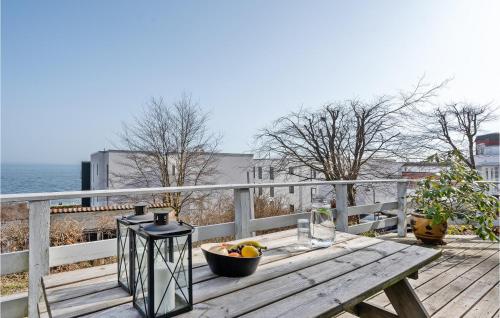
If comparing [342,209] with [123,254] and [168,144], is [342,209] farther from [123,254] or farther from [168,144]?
[168,144]

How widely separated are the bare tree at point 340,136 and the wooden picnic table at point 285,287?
846cm

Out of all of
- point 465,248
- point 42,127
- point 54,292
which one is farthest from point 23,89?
point 465,248

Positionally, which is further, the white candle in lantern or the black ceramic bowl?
the black ceramic bowl

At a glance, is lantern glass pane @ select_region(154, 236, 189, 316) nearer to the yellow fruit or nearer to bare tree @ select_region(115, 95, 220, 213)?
the yellow fruit

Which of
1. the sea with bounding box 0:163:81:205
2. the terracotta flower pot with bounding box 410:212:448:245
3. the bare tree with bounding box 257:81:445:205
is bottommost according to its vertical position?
the terracotta flower pot with bounding box 410:212:448:245

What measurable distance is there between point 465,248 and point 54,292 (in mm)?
3976

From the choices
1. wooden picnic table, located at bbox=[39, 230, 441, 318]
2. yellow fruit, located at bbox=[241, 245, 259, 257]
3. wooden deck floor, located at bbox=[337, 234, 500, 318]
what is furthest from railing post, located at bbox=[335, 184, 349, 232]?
yellow fruit, located at bbox=[241, 245, 259, 257]

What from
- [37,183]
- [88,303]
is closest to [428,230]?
[88,303]

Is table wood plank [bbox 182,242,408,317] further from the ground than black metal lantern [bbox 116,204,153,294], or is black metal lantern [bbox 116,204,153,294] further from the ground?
black metal lantern [bbox 116,204,153,294]

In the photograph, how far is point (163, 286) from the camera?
2.48 feet

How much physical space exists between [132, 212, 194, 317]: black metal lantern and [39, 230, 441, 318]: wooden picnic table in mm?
51

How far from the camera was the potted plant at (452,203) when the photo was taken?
3240mm

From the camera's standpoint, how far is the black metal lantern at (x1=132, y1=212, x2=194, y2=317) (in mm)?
730

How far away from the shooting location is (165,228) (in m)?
0.76
